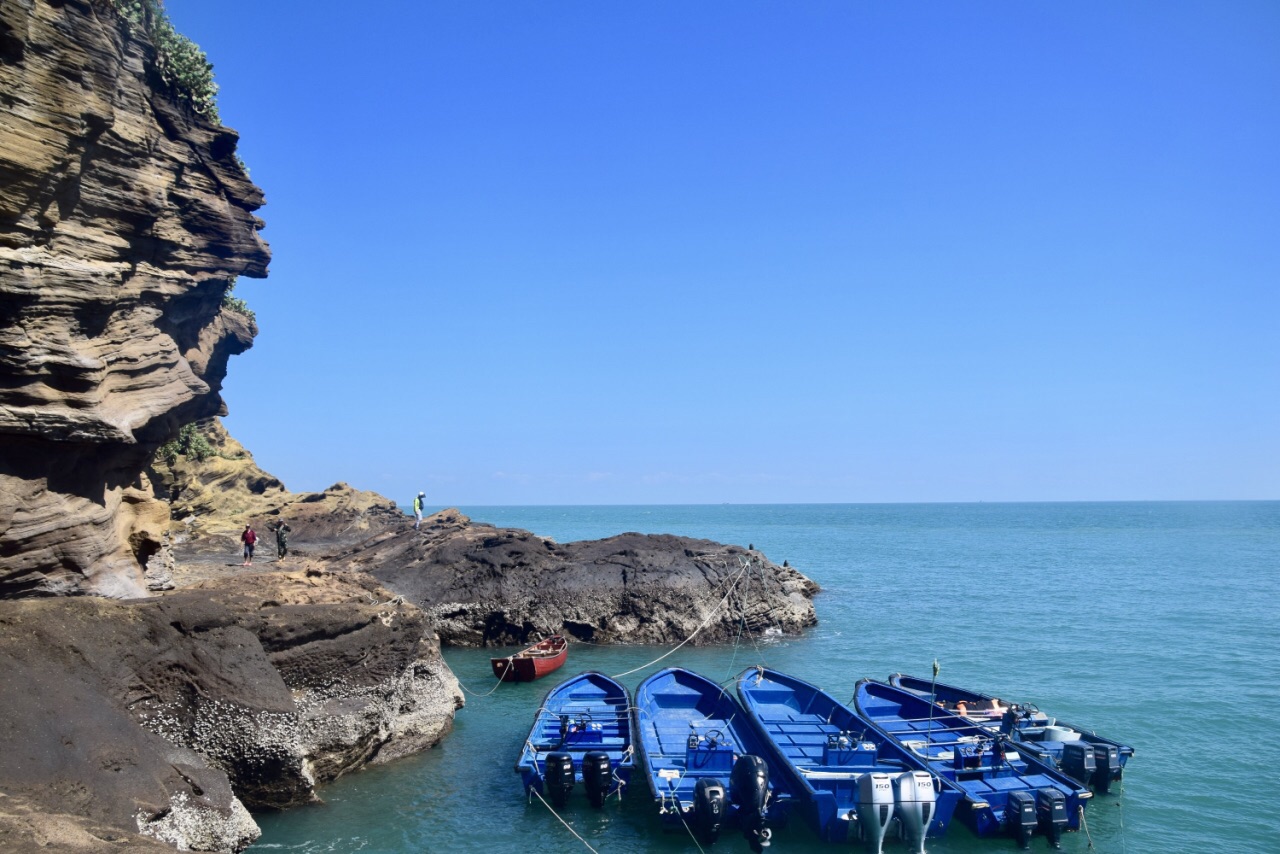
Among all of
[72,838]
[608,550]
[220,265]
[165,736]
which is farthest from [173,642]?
[608,550]

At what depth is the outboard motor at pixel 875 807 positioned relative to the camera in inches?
587

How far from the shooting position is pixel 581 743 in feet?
63.1

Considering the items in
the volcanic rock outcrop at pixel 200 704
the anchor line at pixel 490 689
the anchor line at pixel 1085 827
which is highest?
the volcanic rock outcrop at pixel 200 704

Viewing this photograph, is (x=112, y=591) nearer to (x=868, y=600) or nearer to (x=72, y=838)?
(x=72, y=838)

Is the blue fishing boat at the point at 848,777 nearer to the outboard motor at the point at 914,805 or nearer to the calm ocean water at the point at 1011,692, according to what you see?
the outboard motor at the point at 914,805

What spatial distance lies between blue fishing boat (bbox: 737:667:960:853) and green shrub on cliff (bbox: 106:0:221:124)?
2232cm

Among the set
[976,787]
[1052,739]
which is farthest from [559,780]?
[1052,739]

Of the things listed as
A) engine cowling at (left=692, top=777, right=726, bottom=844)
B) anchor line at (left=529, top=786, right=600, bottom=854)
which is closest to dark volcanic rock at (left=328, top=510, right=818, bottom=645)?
anchor line at (left=529, top=786, right=600, bottom=854)

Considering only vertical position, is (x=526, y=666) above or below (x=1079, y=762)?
below

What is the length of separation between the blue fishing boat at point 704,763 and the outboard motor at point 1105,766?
23.6 ft

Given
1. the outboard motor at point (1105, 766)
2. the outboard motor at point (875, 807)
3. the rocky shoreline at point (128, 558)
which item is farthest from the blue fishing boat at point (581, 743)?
the outboard motor at point (1105, 766)

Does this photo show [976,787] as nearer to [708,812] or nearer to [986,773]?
[986,773]

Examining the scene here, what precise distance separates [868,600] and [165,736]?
42.5m

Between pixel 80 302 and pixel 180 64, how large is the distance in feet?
34.1
